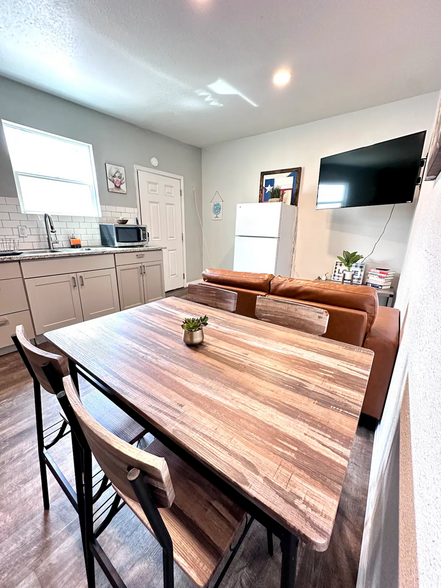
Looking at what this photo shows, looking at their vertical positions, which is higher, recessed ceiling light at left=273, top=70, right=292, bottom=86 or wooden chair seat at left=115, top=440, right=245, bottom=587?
recessed ceiling light at left=273, top=70, right=292, bottom=86

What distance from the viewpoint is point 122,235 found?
10.6 feet

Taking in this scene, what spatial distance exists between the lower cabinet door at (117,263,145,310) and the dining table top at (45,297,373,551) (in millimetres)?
1944

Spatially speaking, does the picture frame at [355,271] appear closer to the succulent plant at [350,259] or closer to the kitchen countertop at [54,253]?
the succulent plant at [350,259]

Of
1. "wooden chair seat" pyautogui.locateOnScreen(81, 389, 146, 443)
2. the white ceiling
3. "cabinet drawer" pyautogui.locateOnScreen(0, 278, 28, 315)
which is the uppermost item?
the white ceiling

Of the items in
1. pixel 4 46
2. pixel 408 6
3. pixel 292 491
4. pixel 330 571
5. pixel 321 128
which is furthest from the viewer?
pixel 321 128

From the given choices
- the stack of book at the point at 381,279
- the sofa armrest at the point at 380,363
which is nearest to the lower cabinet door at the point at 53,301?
the sofa armrest at the point at 380,363

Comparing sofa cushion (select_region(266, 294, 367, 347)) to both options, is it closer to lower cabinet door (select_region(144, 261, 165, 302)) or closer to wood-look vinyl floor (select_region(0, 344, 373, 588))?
wood-look vinyl floor (select_region(0, 344, 373, 588))

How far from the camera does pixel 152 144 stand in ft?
12.6

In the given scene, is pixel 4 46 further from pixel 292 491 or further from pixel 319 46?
pixel 292 491

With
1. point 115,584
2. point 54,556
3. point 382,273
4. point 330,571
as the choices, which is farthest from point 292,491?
point 382,273

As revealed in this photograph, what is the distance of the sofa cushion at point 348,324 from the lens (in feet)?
4.63

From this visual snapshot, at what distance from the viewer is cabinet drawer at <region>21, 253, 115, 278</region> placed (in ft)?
7.47

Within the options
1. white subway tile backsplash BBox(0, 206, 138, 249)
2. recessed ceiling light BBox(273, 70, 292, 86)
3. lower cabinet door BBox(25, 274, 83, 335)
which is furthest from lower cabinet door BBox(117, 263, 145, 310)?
recessed ceiling light BBox(273, 70, 292, 86)

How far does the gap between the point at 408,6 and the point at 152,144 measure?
328cm
